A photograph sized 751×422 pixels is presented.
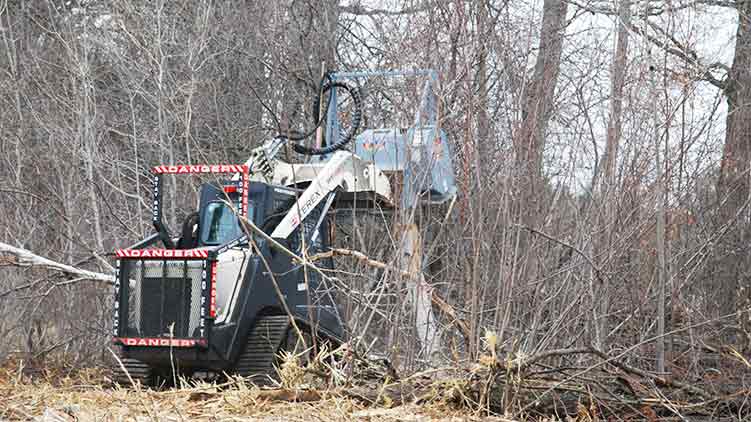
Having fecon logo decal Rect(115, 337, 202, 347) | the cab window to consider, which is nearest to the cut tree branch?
the cab window

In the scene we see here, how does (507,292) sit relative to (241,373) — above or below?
above

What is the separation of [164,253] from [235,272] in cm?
62

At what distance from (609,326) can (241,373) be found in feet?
10.7

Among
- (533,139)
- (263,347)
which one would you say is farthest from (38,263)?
(533,139)

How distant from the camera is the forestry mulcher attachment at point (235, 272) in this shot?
8969 millimetres

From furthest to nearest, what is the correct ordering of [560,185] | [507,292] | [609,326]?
1. [609,326]
2. [560,185]
3. [507,292]

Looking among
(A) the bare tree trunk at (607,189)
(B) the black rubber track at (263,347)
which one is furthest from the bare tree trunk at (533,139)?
(B) the black rubber track at (263,347)

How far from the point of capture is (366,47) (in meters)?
14.2

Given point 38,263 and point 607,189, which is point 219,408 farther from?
point 38,263

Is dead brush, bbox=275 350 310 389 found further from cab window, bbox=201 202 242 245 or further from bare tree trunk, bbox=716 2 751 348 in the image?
bare tree trunk, bbox=716 2 751 348

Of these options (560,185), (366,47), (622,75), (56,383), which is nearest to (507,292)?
(560,185)

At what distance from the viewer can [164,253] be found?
9125 mm

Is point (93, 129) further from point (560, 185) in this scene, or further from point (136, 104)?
point (560, 185)

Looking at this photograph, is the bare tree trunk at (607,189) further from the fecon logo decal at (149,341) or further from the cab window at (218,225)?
the cab window at (218,225)
